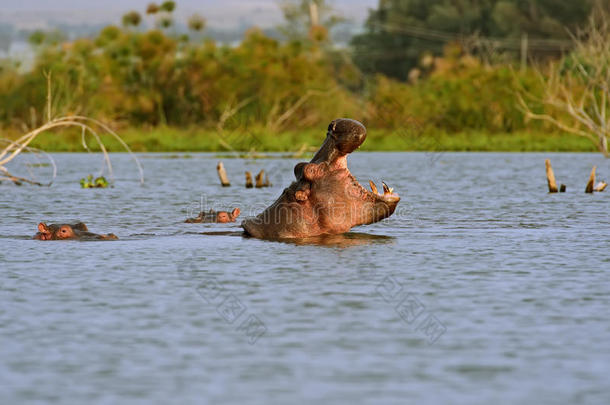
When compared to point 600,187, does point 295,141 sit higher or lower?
higher

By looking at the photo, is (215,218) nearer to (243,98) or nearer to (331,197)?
(331,197)

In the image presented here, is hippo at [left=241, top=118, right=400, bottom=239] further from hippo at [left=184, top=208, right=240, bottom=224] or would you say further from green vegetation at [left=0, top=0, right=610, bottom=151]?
green vegetation at [left=0, top=0, right=610, bottom=151]

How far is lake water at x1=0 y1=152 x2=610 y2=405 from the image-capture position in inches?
279

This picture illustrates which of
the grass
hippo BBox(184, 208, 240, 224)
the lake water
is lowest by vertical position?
the lake water

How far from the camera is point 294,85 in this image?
55.2 meters

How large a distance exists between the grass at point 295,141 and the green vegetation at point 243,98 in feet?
0.23

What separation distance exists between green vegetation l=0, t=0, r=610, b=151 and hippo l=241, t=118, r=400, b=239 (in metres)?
31.1

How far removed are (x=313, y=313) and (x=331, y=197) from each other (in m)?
4.46

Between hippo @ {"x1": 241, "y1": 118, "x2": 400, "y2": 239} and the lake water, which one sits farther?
hippo @ {"x1": 241, "y1": 118, "x2": 400, "y2": 239}

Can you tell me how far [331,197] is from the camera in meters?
13.7

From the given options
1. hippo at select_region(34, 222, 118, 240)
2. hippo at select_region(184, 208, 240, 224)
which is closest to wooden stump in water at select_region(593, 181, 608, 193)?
hippo at select_region(184, 208, 240, 224)

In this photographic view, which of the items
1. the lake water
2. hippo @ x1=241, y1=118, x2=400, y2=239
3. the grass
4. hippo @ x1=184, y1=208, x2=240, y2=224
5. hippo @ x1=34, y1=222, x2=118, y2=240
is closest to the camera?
the lake water

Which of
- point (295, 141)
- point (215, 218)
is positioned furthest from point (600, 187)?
point (295, 141)

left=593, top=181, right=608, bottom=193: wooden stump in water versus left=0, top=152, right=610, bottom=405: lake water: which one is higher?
left=593, top=181, right=608, bottom=193: wooden stump in water
